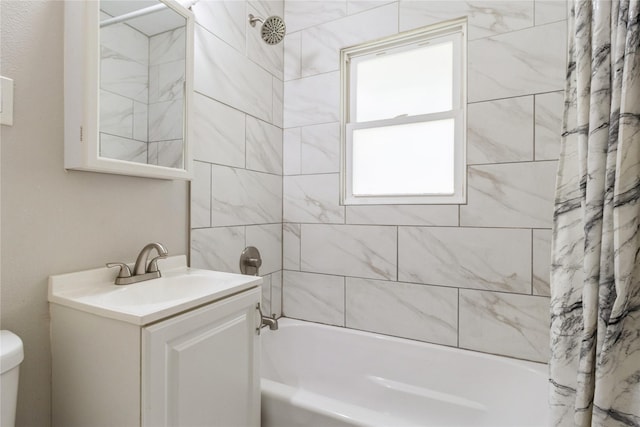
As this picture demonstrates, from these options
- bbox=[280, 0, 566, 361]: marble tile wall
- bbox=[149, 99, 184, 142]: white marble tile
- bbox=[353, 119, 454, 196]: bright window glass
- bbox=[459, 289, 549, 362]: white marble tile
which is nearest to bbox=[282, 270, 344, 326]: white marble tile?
bbox=[280, 0, 566, 361]: marble tile wall

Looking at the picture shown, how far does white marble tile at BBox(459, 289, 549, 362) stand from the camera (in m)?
1.62

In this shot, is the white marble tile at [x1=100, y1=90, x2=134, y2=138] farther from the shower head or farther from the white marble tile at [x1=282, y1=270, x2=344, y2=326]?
the white marble tile at [x1=282, y1=270, x2=344, y2=326]

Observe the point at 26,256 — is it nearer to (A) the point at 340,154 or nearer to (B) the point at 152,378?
(B) the point at 152,378

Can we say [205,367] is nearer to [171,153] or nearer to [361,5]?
[171,153]

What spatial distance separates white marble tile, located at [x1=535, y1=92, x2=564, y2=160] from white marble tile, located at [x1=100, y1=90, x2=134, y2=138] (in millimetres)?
1791

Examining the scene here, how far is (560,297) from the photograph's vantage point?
99 cm

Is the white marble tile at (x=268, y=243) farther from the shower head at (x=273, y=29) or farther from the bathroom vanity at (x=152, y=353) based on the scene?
the shower head at (x=273, y=29)

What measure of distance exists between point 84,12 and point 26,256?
792 millimetres

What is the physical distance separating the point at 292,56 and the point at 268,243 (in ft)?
4.12

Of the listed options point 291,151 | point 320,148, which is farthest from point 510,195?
point 291,151

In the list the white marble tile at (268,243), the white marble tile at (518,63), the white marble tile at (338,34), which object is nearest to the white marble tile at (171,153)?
the white marble tile at (268,243)

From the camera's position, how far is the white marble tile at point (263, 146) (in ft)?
6.45

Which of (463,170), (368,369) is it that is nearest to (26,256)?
(368,369)

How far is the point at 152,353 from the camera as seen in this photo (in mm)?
877
